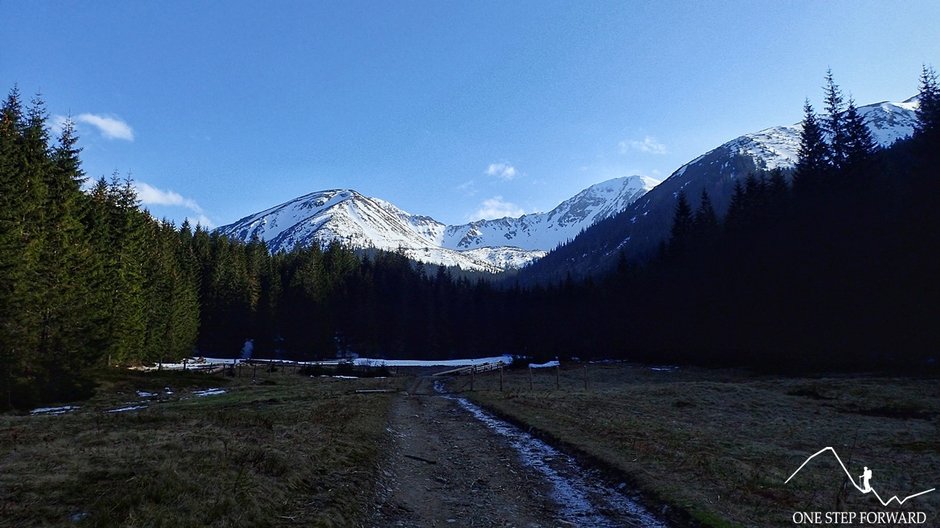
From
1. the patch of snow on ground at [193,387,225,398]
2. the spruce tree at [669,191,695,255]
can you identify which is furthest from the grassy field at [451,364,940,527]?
the spruce tree at [669,191,695,255]

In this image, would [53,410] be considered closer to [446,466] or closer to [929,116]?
[446,466]

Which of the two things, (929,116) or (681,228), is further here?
(681,228)

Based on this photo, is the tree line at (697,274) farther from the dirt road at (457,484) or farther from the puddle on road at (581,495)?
the puddle on road at (581,495)

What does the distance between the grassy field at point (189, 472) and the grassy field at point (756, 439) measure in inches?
270

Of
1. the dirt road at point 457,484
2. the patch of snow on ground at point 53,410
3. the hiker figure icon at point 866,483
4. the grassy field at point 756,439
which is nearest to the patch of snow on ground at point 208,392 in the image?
the patch of snow on ground at point 53,410

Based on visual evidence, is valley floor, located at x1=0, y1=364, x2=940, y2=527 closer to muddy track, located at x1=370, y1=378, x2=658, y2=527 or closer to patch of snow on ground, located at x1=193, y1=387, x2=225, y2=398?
muddy track, located at x1=370, y1=378, x2=658, y2=527

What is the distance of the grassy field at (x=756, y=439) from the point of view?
9516 millimetres

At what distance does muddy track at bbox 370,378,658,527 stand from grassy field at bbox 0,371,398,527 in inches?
30.3

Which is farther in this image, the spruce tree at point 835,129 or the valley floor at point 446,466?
the spruce tree at point 835,129

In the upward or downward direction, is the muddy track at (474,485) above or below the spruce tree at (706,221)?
below

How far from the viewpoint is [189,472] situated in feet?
29.8

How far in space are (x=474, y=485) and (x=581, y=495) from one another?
2.59 m

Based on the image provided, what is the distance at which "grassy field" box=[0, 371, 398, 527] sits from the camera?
704 centimetres

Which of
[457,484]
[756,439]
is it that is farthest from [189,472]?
[756,439]
